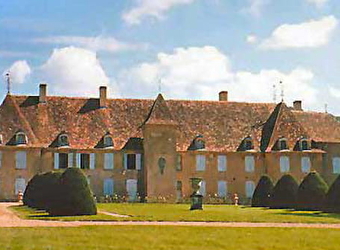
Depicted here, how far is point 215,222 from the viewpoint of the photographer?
2102 cm

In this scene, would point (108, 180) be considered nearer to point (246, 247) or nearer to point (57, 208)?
point (57, 208)

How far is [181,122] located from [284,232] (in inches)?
1263

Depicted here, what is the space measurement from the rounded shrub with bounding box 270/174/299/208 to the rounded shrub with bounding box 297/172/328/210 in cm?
160

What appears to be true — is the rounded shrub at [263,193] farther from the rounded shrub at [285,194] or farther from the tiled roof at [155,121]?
the tiled roof at [155,121]

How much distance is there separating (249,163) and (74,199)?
2653cm

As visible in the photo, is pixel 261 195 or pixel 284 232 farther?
pixel 261 195

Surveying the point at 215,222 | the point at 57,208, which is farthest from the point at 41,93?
the point at 215,222

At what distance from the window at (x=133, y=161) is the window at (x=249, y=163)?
26.1ft

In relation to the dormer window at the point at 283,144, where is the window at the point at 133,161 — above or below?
below

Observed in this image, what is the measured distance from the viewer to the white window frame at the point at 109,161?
46.3m

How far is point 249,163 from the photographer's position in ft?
159

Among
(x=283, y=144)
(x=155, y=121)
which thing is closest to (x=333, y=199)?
(x=155, y=121)

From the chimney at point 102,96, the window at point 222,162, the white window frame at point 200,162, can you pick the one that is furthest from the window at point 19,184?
the window at point 222,162

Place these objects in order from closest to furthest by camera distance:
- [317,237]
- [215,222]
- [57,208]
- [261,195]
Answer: [317,237] < [215,222] < [57,208] < [261,195]
